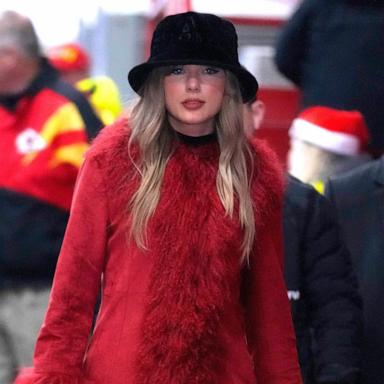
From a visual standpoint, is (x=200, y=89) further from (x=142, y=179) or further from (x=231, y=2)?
(x=231, y=2)

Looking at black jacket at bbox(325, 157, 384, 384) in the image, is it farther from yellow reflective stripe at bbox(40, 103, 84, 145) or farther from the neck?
yellow reflective stripe at bbox(40, 103, 84, 145)

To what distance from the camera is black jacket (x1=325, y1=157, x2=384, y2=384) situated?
4.85 meters

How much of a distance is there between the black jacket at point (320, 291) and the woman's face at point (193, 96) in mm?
844

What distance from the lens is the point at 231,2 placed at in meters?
9.52

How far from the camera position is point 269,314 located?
4207 millimetres

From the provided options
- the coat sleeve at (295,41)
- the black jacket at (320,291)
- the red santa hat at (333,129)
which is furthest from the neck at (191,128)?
the coat sleeve at (295,41)

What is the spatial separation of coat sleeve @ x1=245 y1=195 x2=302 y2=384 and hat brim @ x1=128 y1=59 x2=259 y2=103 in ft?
1.32

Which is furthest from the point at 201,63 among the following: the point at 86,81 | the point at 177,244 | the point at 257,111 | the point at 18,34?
the point at 86,81

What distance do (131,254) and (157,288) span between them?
128mm

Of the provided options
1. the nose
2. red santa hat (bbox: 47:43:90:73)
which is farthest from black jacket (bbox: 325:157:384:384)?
red santa hat (bbox: 47:43:90:73)

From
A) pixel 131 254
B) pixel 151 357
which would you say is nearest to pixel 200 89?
pixel 131 254

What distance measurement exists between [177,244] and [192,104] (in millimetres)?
449

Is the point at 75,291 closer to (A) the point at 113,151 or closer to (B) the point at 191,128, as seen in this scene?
(A) the point at 113,151

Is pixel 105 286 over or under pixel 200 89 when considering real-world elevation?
under
